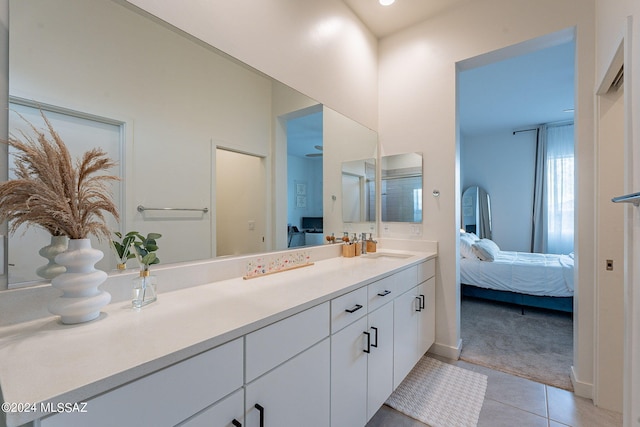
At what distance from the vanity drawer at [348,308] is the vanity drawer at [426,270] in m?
0.86

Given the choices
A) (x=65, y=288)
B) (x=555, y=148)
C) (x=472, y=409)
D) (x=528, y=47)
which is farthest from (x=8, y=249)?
(x=555, y=148)

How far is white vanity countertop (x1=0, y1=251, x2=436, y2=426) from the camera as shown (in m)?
0.55

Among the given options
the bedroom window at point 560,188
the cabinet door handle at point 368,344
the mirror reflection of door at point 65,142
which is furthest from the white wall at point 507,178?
the mirror reflection of door at point 65,142

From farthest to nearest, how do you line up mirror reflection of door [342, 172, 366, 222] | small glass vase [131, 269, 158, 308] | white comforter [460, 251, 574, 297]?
white comforter [460, 251, 574, 297]
mirror reflection of door [342, 172, 366, 222]
small glass vase [131, 269, 158, 308]

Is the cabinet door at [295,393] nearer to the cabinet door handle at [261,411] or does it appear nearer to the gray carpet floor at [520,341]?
the cabinet door handle at [261,411]

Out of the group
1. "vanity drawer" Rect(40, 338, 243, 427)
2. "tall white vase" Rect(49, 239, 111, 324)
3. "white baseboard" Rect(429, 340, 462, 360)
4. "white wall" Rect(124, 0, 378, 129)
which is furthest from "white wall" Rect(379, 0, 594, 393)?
"tall white vase" Rect(49, 239, 111, 324)

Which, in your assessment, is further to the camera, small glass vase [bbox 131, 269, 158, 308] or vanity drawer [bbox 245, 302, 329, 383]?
small glass vase [bbox 131, 269, 158, 308]

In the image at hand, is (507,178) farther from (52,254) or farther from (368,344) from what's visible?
(52,254)

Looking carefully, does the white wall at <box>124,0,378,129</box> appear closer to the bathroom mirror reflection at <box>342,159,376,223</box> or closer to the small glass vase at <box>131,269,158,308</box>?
the bathroom mirror reflection at <box>342,159,376,223</box>

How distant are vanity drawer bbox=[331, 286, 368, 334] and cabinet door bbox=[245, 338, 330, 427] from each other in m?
0.10

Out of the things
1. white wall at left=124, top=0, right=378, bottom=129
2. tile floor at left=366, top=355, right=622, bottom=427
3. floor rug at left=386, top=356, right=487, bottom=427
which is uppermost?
white wall at left=124, top=0, right=378, bottom=129

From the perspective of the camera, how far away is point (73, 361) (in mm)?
630

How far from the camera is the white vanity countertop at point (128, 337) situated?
1.81 feet

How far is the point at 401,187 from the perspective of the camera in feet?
8.64
